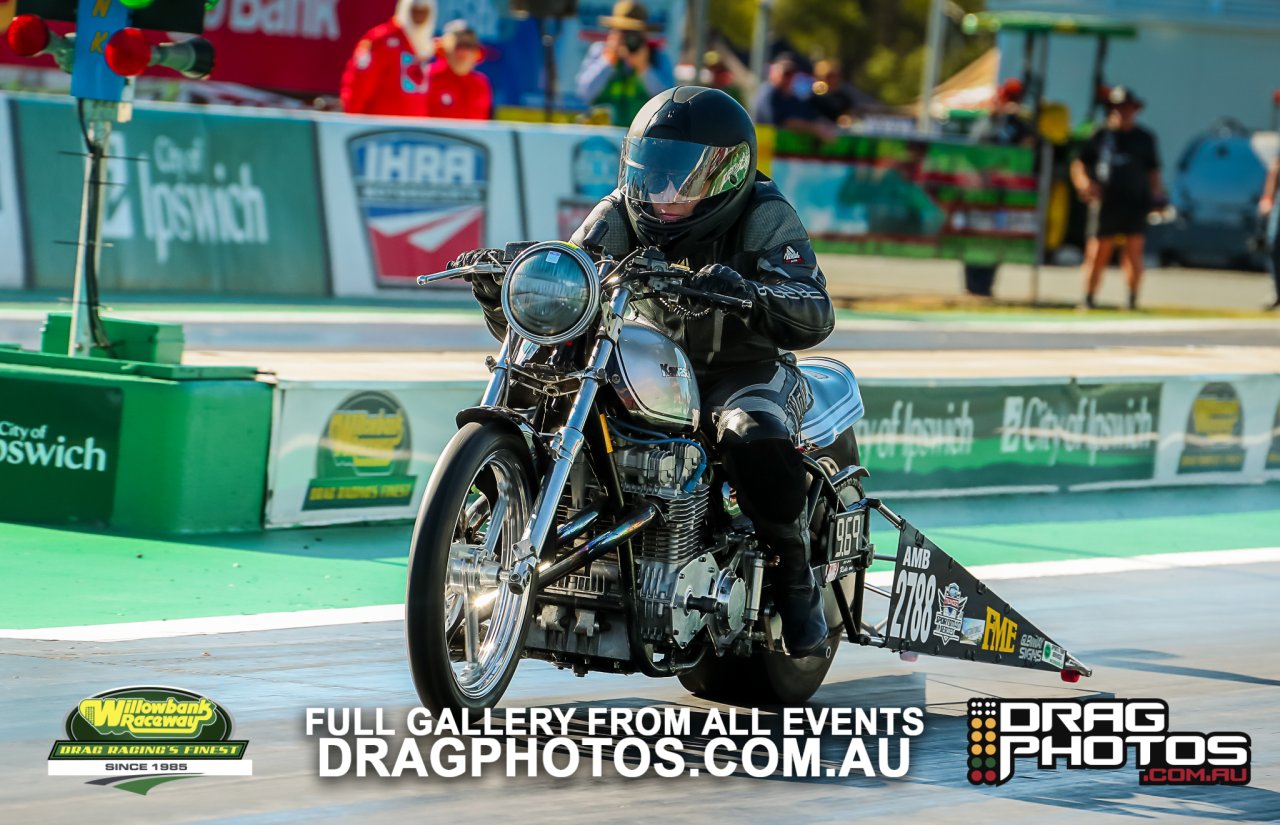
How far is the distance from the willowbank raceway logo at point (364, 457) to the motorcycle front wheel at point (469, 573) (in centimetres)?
368

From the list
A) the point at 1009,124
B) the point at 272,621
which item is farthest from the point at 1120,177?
the point at 272,621

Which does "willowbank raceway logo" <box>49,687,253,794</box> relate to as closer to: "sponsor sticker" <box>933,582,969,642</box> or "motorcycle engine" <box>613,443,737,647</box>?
"motorcycle engine" <box>613,443,737,647</box>

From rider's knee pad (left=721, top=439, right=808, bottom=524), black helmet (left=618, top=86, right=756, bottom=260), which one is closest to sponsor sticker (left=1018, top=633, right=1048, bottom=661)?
rider's knee pad (left=721, top=439, right=808, bottom=524)

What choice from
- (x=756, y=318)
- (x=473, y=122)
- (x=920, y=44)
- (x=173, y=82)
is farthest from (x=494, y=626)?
(x=920, y=44)

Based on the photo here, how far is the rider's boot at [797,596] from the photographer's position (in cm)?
619

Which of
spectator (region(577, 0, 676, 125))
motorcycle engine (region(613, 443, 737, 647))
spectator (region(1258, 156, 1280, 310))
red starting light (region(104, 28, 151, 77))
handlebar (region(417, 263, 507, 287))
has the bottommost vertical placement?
motorcycle engine (region(613, 443, 737, 647))

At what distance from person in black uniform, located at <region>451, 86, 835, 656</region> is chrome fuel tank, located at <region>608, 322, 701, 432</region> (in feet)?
0.51

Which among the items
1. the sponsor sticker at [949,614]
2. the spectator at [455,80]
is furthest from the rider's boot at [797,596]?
the spectator at [455,80]

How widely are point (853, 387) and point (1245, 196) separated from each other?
2552 centimetres

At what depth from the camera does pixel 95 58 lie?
367 inches

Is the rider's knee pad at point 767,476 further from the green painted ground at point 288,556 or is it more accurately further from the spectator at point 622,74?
the spectator at point 622,74

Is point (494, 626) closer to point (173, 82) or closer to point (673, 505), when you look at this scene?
point (673, 505)

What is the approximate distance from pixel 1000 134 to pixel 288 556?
17098 mm

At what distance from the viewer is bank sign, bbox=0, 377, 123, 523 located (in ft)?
29.2
